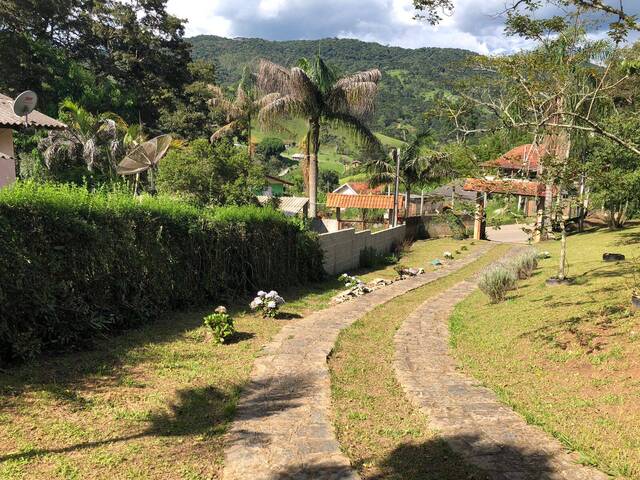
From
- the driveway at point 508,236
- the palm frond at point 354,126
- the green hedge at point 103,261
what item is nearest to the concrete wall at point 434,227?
the driveway at point 508,236

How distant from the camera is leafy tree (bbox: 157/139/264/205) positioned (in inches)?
678

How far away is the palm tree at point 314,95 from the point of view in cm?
2056

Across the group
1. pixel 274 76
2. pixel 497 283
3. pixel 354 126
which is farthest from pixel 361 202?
pixel 497 283

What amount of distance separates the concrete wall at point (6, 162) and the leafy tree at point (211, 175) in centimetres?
507

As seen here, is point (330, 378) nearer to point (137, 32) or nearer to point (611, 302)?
point (611, 302)

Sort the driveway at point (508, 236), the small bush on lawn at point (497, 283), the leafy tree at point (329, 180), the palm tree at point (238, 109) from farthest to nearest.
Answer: the leafy tree at point (329, 180), the palm tree at point (238, 109), the driveway at point (508, 236), the small bush on lawn at point (497, 283)

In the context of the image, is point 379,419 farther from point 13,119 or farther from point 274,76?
point 274,76

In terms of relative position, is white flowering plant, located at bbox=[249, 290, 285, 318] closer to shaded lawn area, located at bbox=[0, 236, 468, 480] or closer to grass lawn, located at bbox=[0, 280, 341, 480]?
shaded lawn area, located at bbox=[0, 236, 468, 480]

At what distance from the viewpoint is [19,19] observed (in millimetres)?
34156

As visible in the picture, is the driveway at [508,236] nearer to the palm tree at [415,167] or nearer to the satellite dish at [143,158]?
the palm tree at [415,167]

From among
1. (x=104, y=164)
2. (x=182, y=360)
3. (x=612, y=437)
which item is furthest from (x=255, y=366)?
(x=104, y=164)

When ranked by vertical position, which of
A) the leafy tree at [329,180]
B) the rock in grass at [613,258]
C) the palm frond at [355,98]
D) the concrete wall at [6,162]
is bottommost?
the rock in grass at [613,258]

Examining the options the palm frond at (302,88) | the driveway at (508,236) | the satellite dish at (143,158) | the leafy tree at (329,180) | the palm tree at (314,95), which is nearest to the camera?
the satellite dish at (143,158)

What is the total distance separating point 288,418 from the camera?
5.02 m
